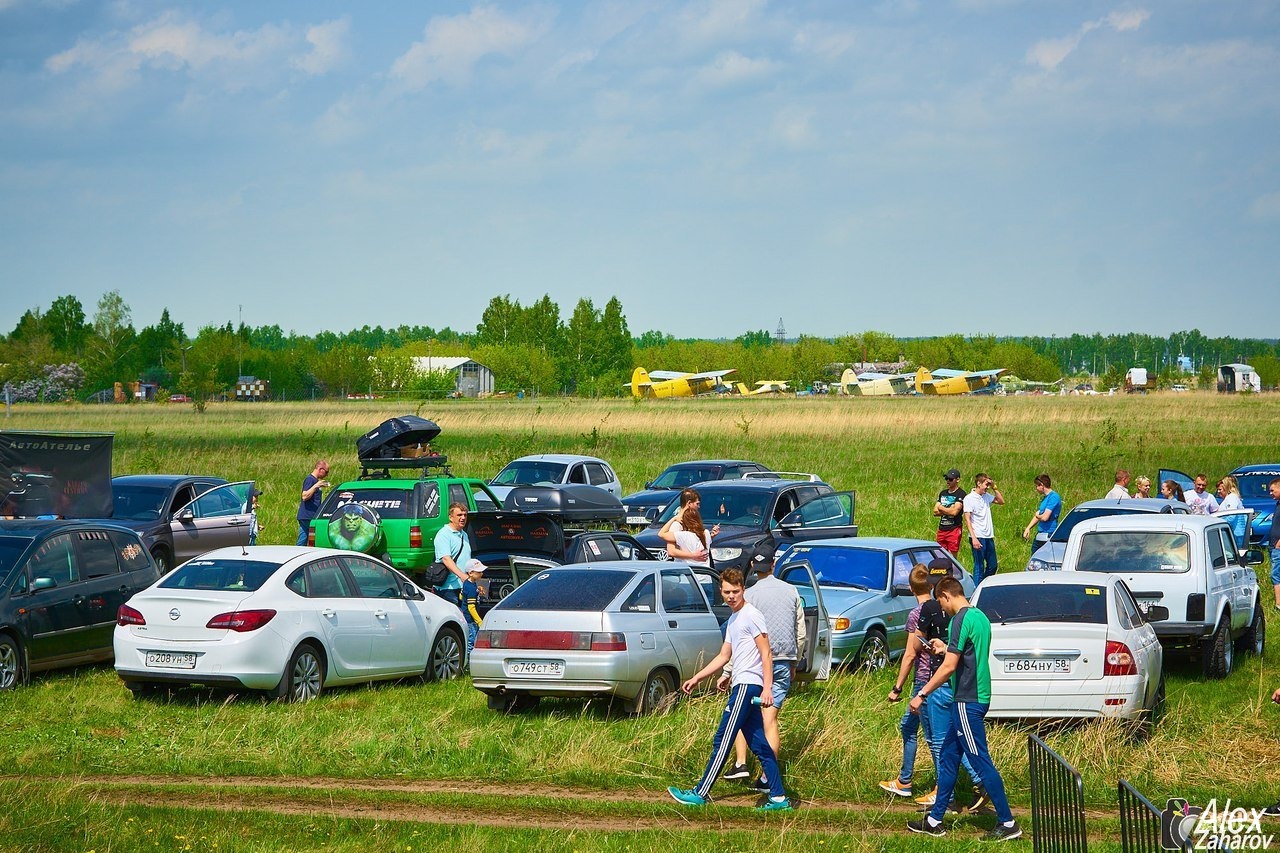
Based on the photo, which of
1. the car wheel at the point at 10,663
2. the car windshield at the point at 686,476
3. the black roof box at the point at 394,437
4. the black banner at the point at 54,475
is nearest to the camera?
the car wheel at the point at 10,663

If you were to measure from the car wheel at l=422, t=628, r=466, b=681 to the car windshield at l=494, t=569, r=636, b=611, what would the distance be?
230 cm

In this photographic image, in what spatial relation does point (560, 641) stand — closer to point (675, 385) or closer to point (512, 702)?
point (512, 702)

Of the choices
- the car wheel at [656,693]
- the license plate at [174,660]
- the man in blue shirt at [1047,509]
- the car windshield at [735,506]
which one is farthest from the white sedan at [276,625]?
the man in blue shirt at [1047,509]

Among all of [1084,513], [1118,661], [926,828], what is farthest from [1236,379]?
[926,828]

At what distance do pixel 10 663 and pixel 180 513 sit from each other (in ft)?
27.2

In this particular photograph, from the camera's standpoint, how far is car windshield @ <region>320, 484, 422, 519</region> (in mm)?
19094

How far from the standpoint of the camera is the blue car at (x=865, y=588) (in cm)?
1482

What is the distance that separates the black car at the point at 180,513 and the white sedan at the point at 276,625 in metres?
7.94

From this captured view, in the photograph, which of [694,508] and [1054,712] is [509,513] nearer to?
[694,508]

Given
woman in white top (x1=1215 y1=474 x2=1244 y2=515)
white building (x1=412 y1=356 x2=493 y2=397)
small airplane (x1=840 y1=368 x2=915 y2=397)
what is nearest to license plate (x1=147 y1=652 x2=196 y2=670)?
woman in white top (x1=1215 y1=474 x2=1244 y2=515)

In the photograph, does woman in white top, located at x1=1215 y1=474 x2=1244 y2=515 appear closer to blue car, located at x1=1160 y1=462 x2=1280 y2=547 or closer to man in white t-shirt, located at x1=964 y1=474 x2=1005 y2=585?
blue car, located at x1=1160 y1=462 x2=1280 y2=547

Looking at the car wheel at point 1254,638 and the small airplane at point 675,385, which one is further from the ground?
the small airplane at point 675,385

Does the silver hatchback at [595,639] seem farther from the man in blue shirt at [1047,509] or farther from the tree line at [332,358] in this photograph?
the tree line at [332,358]

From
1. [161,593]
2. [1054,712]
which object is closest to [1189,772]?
[1054,712]
